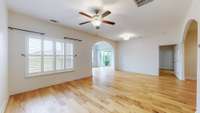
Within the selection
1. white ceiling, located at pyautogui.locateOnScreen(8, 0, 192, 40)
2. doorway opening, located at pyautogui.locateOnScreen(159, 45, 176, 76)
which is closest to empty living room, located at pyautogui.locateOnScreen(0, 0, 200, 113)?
white ceiling, located at pyautogui.locateOnScreen(8, 0, 192, 40)

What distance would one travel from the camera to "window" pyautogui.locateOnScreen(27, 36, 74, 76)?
3.95 metres

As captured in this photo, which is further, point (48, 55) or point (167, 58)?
point (167, 58)

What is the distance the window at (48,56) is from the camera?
13.0ft

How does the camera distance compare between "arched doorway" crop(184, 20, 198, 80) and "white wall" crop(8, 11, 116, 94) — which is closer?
"white wall" crop(8, 11, 116, 94)

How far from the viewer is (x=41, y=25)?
4.25 meters

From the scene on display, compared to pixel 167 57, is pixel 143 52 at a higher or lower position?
higher

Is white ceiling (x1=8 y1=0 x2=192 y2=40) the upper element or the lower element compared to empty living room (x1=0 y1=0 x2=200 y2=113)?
upper

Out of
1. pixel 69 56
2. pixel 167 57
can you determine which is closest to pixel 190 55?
pixel 167 57

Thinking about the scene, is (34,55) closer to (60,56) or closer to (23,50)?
(23,50)

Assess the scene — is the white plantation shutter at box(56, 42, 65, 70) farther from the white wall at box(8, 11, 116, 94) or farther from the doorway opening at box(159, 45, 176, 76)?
the doorway opening at box(159, 45, 176, 76)

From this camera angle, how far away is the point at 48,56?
4465 mm

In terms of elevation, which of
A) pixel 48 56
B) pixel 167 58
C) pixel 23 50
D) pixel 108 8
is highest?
pixel 108 8

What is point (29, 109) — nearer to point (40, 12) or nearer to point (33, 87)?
point (33, 87)

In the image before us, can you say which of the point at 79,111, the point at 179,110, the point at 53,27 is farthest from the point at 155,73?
the point at 53,27
